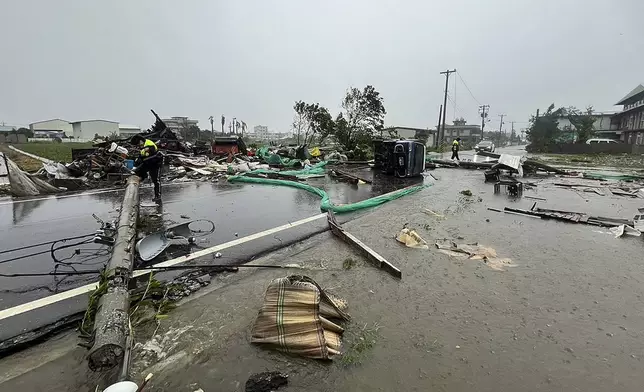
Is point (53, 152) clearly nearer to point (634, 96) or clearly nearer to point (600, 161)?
point (600, 161)

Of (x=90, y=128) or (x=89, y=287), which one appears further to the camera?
(x=90, y=128)

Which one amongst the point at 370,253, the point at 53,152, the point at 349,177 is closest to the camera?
the point at 370,253

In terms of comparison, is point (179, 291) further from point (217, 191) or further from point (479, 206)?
point (479, 206)

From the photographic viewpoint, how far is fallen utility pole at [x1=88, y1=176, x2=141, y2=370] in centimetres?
231

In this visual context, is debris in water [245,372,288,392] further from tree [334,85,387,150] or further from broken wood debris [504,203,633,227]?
tree [334,85,387,150]

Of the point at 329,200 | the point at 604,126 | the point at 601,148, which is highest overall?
the point at 604,126

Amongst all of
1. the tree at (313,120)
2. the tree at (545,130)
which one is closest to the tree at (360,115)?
the tree at (313,120)

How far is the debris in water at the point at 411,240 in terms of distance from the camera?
5172 millimetres

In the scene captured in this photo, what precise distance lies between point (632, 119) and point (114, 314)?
61.1m

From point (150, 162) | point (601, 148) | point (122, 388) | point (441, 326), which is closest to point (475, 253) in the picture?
point (441, 326)

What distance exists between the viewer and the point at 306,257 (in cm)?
462

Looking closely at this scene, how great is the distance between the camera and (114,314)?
8.68 ft

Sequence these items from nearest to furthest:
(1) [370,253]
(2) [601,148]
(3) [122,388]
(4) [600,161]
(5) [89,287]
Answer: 1. (3) [122,388]
2. (5) [89,287]
3. (1) [370,253]
4. (4) [600,161]
5. (2) [601,148]

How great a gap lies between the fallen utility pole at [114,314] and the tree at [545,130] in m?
47.5
